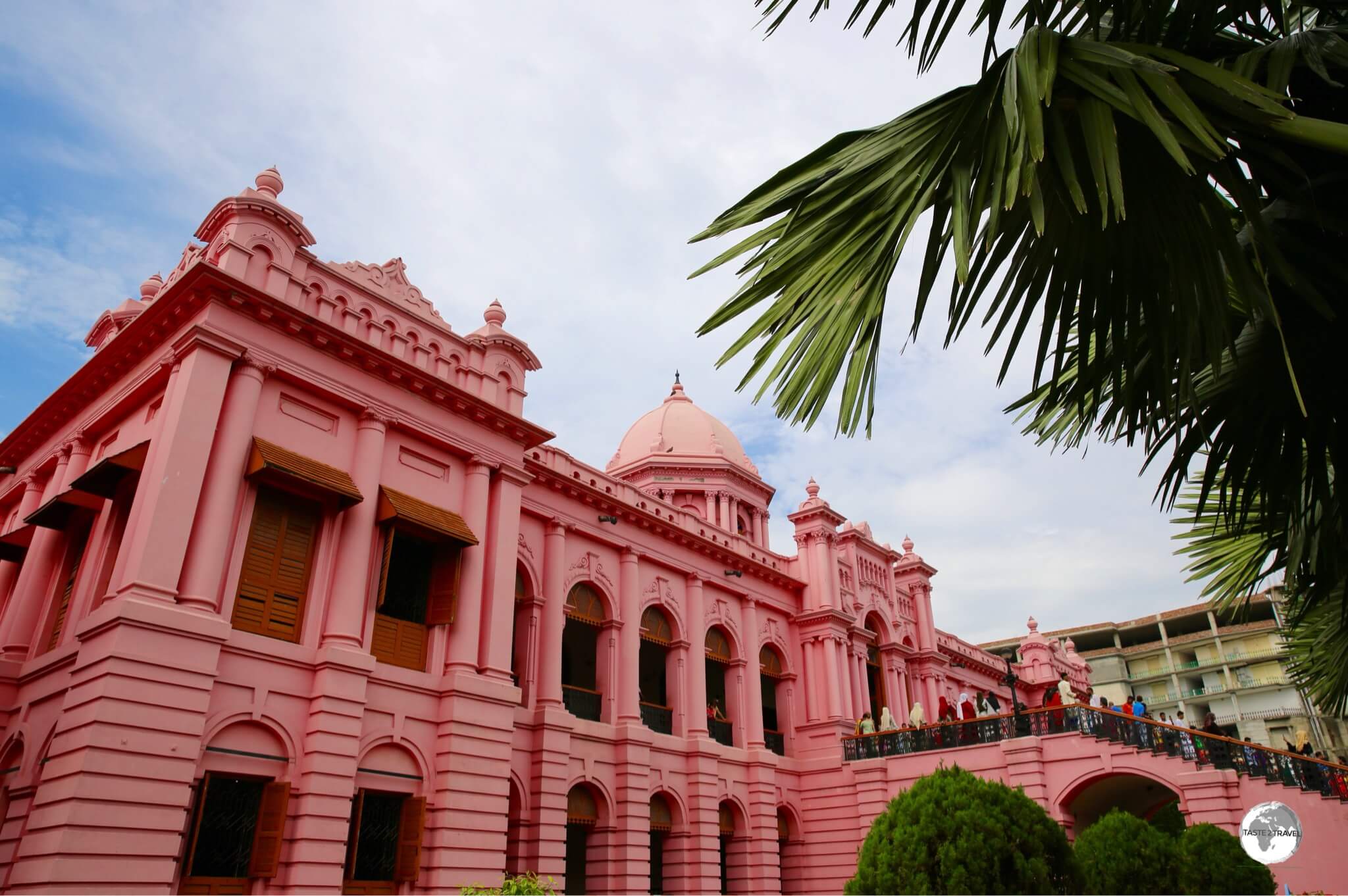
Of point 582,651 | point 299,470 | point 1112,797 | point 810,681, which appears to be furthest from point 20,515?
point 1112,797

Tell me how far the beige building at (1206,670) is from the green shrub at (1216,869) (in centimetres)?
3326

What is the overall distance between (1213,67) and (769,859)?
20190mm

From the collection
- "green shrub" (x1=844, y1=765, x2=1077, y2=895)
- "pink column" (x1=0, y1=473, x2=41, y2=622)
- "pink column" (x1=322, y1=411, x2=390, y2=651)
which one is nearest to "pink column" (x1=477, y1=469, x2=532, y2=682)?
"pink column" (x1=322, y1=411, x2=390, y2=651)

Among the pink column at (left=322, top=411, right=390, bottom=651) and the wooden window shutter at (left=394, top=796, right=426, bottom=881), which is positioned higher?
the pink column at (left=322, top=411, right=390, bottom=651)

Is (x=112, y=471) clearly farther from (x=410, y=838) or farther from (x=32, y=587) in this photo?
(x=410, y=838)

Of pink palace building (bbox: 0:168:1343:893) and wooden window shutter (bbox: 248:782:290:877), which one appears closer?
pink palace building (bbox: 0:168:1343:893)

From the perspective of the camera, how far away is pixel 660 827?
18766mm

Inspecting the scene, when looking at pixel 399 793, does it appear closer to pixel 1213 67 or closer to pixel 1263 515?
pixel 1263 515

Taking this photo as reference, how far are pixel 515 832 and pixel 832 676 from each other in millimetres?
10592

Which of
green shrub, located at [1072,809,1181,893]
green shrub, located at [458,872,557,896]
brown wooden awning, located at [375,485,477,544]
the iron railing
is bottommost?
green shrub, located at [458,872,557,896]

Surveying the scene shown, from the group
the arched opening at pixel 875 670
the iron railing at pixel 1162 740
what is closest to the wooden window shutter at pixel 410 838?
the iron railing at pixel 1162 740

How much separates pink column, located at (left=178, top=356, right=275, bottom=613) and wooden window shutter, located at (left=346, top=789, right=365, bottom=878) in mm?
3132

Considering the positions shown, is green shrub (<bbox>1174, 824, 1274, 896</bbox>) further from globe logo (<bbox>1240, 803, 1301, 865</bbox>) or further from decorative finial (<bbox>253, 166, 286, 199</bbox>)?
decorative finial (<bbox>253, 166, 286, 199</bbox>)

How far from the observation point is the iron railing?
17.8 metres
